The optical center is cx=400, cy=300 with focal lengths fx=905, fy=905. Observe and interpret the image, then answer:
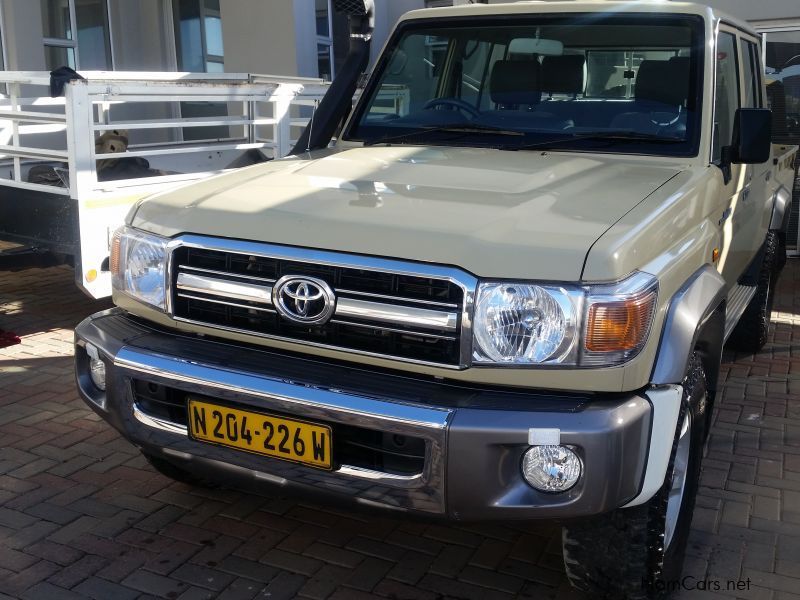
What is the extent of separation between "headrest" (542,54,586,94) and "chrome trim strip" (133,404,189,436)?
2.14 m

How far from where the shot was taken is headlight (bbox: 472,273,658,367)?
2.46 meters

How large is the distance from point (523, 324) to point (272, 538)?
1.50 meters

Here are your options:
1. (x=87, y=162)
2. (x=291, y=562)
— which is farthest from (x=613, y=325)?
(x=87, y=162)

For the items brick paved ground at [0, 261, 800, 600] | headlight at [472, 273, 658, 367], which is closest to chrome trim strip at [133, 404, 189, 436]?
brick paved ground at [0, 261, 800, 600]

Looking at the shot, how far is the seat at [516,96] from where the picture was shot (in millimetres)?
3844

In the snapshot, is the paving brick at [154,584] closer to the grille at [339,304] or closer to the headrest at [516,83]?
the grille at [339,304]

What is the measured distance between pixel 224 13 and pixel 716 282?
29.5 ft

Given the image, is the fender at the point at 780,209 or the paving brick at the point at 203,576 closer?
the paving brick at the point at 203,576

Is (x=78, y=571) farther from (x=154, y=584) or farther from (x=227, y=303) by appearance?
(x=227, y=303)

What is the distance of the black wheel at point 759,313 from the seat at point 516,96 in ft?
7.42

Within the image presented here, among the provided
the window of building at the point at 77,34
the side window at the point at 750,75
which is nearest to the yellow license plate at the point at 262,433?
the side window at the point at 750,75

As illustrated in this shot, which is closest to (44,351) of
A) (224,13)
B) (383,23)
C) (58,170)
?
(58,170)

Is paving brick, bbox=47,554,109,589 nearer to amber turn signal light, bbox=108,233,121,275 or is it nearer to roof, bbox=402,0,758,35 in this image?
amber turn signal light, bbox=108,233,121,275

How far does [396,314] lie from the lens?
259cm
